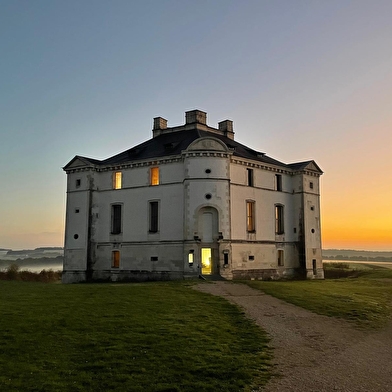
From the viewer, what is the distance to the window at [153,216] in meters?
40.2

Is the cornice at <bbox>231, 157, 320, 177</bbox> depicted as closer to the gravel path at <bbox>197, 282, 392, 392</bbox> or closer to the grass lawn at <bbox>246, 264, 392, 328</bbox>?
the grass lawn at <bbox>246, 264, 392, 328</bbox>

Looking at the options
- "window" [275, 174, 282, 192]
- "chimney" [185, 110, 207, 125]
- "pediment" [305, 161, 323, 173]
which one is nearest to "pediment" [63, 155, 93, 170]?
"chimney" [185, 110, 207, 125]

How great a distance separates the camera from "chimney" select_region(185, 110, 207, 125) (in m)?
45.6

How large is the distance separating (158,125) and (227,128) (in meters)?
7.99

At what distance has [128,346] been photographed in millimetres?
12938

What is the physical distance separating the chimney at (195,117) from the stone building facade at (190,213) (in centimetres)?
11

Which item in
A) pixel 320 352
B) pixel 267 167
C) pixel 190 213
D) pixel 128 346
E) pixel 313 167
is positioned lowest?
pixel 320 352

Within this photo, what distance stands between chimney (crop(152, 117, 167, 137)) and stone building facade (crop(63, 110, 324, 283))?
1.19 m

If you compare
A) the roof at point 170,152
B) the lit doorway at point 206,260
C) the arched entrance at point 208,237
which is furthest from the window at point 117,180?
the lit doorway at point 206,260

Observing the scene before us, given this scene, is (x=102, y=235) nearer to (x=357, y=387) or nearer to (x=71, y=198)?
(x=71, y=198)

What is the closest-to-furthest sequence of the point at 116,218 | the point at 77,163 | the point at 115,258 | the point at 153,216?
the point at 153,216 < the point at 115,258 < the point at 116,218 < the point at 77,163

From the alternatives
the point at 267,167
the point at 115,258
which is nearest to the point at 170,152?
the point at 267,167

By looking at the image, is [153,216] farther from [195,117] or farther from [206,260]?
[195,117]

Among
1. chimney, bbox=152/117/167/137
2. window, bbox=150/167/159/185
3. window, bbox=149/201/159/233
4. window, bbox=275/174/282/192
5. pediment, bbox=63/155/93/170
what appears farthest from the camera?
chimney, bbox=152/117/167/137
